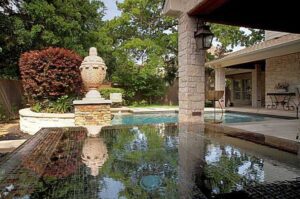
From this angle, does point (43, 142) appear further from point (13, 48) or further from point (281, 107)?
point (281, 107)

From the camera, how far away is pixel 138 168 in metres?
2.16

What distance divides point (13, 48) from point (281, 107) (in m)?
12.8

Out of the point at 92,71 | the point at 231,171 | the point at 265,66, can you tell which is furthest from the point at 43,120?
the point at 265,66

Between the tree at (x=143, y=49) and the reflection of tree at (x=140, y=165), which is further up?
the tree at (x=143, y=49)

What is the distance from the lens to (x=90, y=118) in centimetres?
680

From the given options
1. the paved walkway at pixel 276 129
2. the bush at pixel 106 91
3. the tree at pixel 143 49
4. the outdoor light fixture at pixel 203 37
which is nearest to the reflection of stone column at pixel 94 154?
the outdoor light fixture at pixel 203 37

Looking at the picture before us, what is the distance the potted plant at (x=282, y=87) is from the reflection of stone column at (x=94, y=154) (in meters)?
10.8

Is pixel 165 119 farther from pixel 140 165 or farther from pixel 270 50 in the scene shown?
pixel 140 165

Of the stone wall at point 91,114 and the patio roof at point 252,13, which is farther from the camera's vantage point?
the stone wall at point 91,114

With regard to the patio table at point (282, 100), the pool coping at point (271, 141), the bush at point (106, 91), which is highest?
the bush at point (106, 91)

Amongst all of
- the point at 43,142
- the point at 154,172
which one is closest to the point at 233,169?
the point at 154,172

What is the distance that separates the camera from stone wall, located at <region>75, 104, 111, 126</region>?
22.0 feet

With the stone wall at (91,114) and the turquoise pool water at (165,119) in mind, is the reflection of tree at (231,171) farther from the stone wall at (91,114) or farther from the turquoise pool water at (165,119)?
the turquoise pool water at (165,119)

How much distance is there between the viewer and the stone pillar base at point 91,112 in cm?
667
